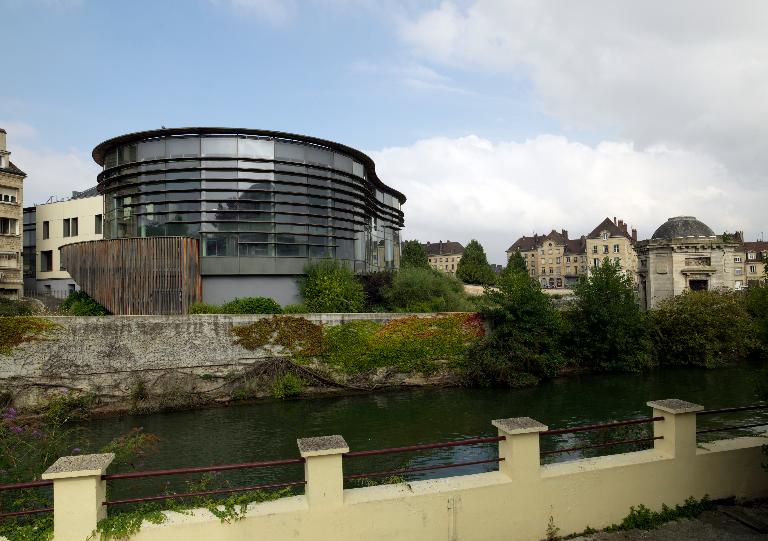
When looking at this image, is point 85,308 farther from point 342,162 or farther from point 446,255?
point 446,255

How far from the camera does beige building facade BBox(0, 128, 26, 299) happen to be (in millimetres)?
34969

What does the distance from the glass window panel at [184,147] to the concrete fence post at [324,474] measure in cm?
2300

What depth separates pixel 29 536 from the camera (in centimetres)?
460

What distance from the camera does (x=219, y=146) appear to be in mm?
24844

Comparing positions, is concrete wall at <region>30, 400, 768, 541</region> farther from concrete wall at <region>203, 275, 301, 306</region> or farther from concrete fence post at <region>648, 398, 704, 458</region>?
concrete wall at <region>203, 275, 301, 306</region>

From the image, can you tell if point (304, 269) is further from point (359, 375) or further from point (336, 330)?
point (359, 375)

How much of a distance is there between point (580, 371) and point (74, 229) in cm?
3931

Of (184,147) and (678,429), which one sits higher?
(184,147)

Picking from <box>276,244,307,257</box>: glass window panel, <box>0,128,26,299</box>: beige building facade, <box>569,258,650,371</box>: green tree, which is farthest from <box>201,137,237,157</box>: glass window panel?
<box>0,128,26,299</box>: beige building facade

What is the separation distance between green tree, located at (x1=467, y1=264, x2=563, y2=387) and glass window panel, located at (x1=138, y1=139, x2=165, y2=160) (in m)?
18.7

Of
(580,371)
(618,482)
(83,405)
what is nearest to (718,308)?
(580,371)

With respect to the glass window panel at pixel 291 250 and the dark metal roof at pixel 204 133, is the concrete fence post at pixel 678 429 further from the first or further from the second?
the dark metal roof at pixel 204 133

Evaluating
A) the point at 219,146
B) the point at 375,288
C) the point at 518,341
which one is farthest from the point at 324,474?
the point at 219,146

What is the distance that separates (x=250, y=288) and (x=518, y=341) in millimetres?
13783
